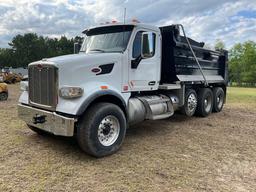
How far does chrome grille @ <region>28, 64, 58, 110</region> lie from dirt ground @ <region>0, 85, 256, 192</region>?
3.17 feet

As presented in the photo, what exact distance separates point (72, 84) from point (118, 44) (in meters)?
1.58

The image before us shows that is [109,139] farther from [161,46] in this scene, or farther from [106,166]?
[161,46]

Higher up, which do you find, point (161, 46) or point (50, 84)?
point (161, 46)

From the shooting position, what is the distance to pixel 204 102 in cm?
844

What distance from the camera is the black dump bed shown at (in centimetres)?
671

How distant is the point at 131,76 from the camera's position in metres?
5.43

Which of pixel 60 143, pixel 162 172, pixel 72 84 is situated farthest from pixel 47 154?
pixel 162 172

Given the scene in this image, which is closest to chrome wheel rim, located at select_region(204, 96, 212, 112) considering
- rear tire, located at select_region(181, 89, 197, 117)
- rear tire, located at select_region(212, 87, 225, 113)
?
rear tire, located at select_region(212, 87, 225, 113)

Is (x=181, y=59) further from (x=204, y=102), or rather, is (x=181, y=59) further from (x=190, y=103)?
(x=204, y=102)

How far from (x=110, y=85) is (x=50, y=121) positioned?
1355 mm

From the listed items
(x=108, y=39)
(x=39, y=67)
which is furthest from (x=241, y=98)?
(x=39, y=67)

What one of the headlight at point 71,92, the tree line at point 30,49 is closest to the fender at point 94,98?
the headlight at point 71,92

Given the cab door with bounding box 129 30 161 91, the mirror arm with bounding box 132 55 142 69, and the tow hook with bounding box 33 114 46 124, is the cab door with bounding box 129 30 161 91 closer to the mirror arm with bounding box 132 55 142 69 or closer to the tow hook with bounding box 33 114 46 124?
the mirror arm with bounding box 132 55 142 69

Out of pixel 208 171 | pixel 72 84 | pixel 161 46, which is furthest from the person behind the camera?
pixel 161 46
